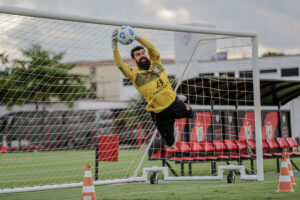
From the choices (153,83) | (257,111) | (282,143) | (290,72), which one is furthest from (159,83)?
(290,72)

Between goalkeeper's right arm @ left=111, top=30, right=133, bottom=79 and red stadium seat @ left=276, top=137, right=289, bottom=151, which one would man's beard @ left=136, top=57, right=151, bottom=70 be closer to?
goalkeeper's right arm @ left=111, top=30, right=133, bottom=79

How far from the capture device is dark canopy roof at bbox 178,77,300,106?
1302 cm

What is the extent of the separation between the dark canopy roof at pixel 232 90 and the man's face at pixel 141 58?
4005 millimetres

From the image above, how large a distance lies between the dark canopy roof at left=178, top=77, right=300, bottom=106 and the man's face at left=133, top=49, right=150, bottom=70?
4005mm

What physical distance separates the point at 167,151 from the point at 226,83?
9.03ft

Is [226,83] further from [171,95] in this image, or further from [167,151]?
[171,95]

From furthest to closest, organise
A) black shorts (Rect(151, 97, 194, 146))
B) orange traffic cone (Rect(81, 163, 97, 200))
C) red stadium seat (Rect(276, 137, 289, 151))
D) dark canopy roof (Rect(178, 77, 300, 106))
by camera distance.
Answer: red stadium seat (Rect(276, 137, 289, 151)) → dark canopy roof (Rect(178, 77, 300, 106)) → black shorts (Rect(151, 97, 194, 146)) → orange traffic cone (Rect(81, 163, 97, 200))

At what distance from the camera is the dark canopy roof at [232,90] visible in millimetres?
13016

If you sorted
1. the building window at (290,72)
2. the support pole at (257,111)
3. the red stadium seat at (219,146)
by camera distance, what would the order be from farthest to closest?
the building window at (290,72), the red stadium seat at (219,146), the support pole at (257,111)

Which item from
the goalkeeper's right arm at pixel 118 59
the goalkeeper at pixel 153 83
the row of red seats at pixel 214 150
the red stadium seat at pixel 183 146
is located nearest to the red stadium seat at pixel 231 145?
the row of red seats at pixel 214 150

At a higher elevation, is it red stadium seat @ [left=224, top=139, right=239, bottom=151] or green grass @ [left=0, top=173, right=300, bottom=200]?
red stadium seat @ [left=224, top=139, right=239, bottom=151]

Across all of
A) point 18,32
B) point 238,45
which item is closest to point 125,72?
point 18,32

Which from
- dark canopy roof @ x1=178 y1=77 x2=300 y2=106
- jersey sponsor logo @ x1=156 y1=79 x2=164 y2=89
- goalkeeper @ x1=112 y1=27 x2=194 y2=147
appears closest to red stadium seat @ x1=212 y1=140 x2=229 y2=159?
dark canopy roof @ x1=178 y1=77 x2=300 y2=106

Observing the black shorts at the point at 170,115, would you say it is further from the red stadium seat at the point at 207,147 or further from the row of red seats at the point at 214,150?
the red stadium seat at the point at 207,147
